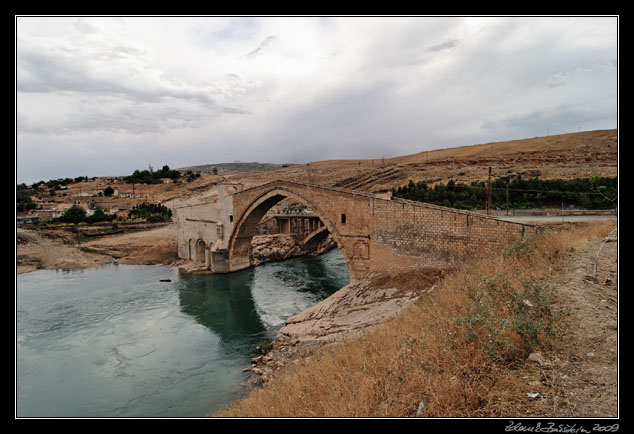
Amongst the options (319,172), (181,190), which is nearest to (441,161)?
(319,172)

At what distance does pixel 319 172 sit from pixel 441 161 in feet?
78.6

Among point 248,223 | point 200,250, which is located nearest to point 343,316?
point 248,223

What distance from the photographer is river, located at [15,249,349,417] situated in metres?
9.49

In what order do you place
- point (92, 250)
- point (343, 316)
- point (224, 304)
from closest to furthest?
point (343, 316) → point (224, 304) → point (92, 250)

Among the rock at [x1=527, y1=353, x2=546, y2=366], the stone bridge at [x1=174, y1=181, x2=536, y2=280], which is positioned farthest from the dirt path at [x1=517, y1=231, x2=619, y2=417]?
the stone bridge at [x1=174, y1=181, x2=536, y2=280]

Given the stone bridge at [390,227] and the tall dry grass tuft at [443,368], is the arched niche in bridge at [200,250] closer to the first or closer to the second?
the stone bridge at [390,227]

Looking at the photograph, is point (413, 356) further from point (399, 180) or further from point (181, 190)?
point (181, 190)

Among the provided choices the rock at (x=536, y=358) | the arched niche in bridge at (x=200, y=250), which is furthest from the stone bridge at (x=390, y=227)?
the rock at (x=536, y=358)

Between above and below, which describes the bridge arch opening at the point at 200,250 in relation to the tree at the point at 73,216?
below

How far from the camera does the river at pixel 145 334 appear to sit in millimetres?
9492

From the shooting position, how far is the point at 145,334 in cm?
1372

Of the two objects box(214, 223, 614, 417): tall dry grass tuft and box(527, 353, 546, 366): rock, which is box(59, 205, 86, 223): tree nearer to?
box(214, 223, 614, 417): tall dry grass tuft

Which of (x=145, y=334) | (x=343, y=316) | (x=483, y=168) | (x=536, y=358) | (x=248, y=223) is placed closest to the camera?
(x=536, y=358)

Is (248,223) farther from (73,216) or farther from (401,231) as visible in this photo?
(73,216)
